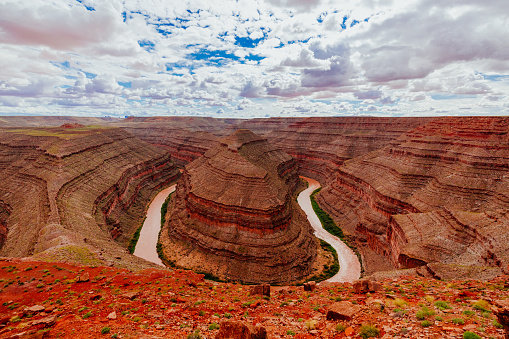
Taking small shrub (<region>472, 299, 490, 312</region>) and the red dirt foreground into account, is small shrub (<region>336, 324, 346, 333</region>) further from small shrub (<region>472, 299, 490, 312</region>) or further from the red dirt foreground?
small shrub (<region>472, 299, 490, 312</region>)

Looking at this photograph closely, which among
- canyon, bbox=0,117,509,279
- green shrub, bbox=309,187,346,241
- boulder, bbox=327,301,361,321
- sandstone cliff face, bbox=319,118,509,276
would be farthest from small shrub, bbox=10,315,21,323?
green shrub, bbox=309,187,346,241

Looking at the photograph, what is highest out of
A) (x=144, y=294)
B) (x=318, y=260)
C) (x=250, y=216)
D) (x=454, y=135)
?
(x=454, y=135)

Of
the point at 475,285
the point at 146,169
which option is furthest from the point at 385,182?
the point at 146,169

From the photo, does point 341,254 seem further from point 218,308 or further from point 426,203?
point 218,308

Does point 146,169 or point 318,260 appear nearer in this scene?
point 318,260

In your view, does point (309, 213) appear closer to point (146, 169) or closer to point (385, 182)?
point (385, 182)

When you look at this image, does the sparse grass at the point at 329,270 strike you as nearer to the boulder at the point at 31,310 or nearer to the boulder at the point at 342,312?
the boulder at the point at 342,312
